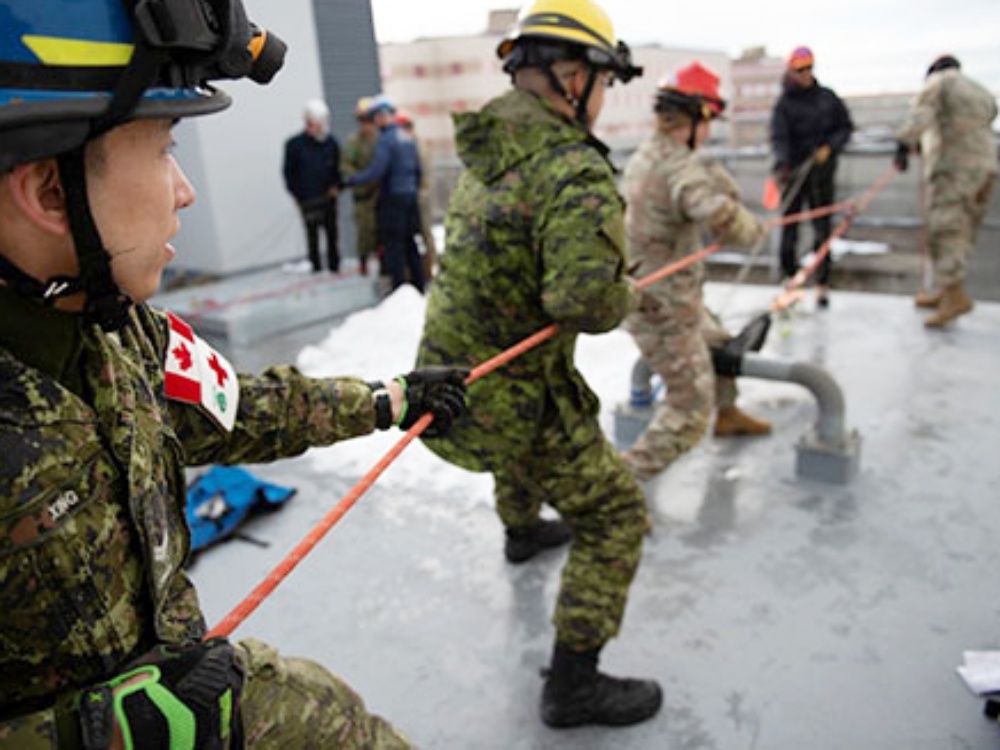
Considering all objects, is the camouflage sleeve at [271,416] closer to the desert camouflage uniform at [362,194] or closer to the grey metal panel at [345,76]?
the desert camouflage uniform at [362,194]

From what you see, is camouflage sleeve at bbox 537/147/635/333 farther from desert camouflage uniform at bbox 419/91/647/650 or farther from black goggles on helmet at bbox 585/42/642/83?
black goggles on helmet at bbox 585/42/642/83

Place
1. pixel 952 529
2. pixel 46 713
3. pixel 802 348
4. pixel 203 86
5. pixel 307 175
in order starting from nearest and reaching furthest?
pixel 46 713, pixel 203 86, pixel 952 529, pixel 802 348, pixel 307 175

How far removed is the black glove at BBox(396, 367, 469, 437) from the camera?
6.10 feet

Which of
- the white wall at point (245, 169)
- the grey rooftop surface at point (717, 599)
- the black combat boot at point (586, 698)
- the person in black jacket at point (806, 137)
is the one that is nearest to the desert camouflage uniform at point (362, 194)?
the white wall at point (245, 169)

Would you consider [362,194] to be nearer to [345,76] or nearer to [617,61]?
[345,76]

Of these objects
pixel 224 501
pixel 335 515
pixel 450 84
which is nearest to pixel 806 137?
pixel 450 84

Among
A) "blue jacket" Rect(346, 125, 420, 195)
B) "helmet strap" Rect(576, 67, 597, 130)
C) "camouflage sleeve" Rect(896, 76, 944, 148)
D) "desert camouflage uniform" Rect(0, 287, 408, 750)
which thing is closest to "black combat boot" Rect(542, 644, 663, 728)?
"desert camouflage uniform" Rect(0, 287, 408, 750)

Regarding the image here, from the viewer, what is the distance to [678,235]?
11.9 ft

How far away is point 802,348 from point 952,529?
2.56 m

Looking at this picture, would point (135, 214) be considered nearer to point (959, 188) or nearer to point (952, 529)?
point (952, 529)

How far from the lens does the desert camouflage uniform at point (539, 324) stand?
2.14 meters

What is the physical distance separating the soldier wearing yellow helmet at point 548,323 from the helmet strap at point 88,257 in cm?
122

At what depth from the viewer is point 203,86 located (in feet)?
3.98

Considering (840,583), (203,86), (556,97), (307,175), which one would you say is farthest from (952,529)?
(307,175)
